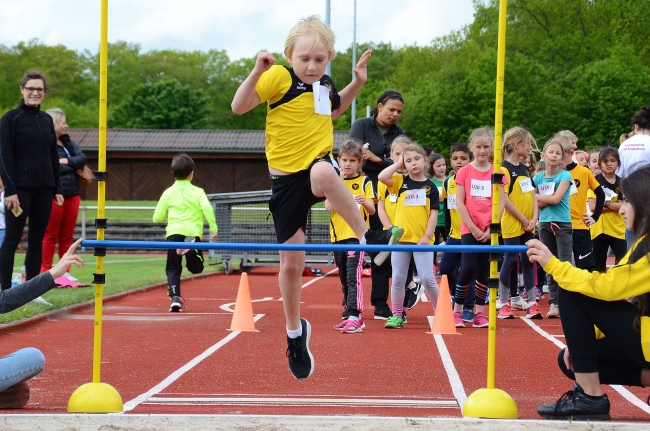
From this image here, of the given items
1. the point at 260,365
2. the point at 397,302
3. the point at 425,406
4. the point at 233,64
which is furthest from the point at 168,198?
the point at 233,64

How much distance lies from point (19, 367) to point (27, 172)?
419 cm

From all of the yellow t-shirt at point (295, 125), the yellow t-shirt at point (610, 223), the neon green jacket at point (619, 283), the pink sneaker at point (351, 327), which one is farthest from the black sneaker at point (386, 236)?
the yellow t-shirt at point (610, 223)

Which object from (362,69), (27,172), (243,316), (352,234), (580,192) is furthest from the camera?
(580,192)

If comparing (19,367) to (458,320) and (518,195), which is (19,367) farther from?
(518,195)

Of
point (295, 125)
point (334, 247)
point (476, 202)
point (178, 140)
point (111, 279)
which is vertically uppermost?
point (178, 140)

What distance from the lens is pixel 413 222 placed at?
850cm

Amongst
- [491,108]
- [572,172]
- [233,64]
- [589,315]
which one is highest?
[233,64]

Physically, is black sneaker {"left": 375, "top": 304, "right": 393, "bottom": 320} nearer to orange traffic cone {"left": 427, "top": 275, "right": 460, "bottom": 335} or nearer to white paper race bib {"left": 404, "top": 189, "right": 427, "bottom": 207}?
orange traffic cone {"left": 427, "top": 275, "right": 460, "bottom": 335}

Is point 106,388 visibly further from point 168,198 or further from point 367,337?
point 168,198

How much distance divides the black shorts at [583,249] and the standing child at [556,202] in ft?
1.55

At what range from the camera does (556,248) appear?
29.6 feet

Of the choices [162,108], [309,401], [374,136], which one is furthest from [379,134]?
[162,108]

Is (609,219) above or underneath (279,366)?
above

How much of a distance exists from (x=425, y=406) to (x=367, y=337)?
295cm
